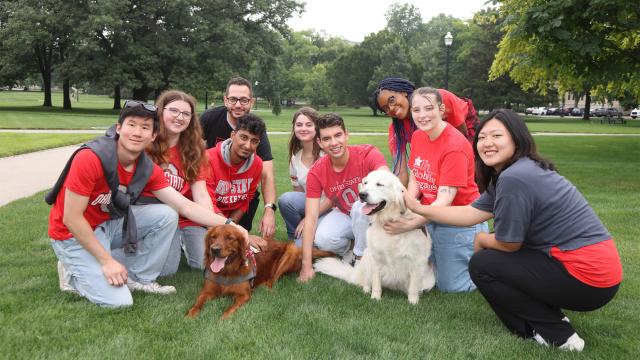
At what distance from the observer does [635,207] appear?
8.54 m

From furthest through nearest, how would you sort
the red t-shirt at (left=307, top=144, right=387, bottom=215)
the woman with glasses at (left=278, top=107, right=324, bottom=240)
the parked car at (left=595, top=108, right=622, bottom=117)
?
the parked car at (left=595, top=108, right=622, bottom=117) → the woman with glasses at (left=278, top=107, right=324, bottom=240) → the red t-shirt at (left=307, top=144, right=387, bottom=215)

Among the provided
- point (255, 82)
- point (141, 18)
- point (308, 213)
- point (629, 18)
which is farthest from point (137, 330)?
point (255, 82)

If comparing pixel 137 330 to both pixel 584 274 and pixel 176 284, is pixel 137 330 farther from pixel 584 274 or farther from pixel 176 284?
pixel 584 274

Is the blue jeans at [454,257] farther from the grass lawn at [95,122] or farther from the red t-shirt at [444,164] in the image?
the grass lawn at [95,122]

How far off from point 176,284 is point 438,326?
241cm

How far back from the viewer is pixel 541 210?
3.11 m

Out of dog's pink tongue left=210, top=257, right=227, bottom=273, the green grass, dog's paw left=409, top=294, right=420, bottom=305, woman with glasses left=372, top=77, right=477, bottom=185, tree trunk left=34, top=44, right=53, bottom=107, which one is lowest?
dog's paw left=409, top=294, right=420, bottom=305

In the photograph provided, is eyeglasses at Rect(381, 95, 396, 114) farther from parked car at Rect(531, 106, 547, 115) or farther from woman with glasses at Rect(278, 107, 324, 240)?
parked car at Rect(531, 106, 547, 115)

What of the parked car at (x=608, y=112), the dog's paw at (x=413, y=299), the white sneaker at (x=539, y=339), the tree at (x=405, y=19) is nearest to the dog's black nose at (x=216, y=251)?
the dog's paw at (x=413, y=299)

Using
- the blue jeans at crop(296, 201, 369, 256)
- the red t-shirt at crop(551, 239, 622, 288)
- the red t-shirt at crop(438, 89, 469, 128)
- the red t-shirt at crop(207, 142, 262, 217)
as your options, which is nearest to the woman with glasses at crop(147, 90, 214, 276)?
the red t-shirt at crop(207, 142, 262, 217)

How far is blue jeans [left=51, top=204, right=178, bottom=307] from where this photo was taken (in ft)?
13.1

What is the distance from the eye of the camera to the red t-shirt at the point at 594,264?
3.10 meters

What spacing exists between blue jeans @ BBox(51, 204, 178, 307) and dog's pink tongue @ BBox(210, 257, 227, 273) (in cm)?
67

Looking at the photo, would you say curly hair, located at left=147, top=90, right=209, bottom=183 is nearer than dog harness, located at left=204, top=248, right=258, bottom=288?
No
